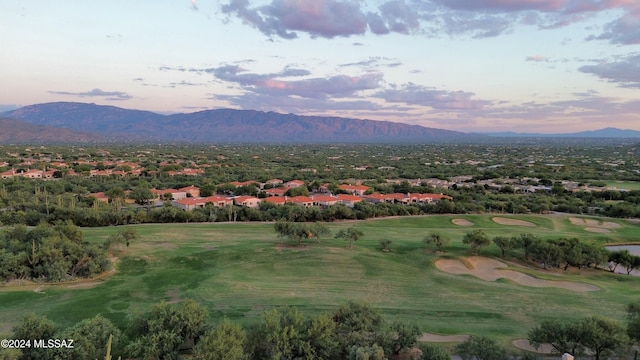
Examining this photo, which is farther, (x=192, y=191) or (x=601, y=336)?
(x=192, y=191)

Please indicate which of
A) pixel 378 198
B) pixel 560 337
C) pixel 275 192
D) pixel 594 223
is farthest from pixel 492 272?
pixel 275 192

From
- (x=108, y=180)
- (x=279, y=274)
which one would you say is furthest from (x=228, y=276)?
(x=108, y=180)

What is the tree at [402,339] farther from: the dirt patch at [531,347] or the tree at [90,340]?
the tree at [90,340]

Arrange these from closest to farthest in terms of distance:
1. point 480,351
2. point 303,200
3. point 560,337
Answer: point 480,351 → point 560,337 → point 303,200

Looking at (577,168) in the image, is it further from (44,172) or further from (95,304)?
(44,172)

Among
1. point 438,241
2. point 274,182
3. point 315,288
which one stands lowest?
point 274,182

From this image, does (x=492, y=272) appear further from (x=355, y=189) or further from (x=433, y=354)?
(x=355, y=189)
